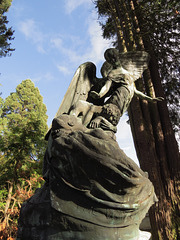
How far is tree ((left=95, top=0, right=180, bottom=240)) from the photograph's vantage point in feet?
15.0

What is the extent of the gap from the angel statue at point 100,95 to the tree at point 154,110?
8.16ft

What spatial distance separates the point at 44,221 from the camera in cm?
165

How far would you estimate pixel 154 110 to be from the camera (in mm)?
5754

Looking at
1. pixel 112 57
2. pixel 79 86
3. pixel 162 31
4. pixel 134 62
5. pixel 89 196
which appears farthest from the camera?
pixel 162 31

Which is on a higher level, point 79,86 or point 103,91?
point 79,86

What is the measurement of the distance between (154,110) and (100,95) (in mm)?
3528

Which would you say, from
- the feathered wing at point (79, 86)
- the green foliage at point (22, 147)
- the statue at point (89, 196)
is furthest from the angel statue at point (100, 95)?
the green foliage at point (22, 147)

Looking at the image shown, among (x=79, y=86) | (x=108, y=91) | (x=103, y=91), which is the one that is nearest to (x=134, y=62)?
(x=108, y=91)

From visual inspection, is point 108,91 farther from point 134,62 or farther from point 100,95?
Answer: point 134,62

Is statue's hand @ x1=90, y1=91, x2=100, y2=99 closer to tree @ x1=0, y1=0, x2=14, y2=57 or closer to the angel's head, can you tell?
the angel's head

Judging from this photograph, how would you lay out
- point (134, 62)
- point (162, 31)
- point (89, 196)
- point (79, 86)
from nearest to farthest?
point (89, 196) → point (79, 86) → point (134, 62) → point (162, 31)

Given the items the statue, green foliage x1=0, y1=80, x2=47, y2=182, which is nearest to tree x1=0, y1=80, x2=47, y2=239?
green foliage x1=0, y1=80, x2=47, y2=182

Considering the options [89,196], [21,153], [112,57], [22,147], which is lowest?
[89,196]

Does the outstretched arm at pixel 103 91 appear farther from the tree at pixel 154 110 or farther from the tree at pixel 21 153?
the tree at pixel 21 153
